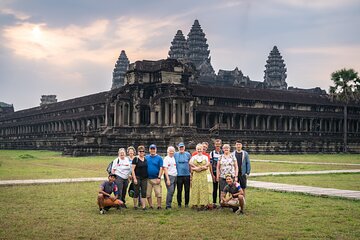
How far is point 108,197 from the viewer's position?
14.4 metres

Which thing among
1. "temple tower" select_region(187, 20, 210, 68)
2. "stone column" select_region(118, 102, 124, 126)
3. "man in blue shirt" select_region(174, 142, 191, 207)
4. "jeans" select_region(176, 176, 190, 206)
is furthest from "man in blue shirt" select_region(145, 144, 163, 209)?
"temple tower" select_region(187, 20, 210, 68)

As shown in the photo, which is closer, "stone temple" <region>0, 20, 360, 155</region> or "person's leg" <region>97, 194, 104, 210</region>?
"person's leg" <region>97, 194, 104, 210</region>

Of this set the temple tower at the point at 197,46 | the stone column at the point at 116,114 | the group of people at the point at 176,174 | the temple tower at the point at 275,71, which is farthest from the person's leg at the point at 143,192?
the temple tower at the point at 275,71

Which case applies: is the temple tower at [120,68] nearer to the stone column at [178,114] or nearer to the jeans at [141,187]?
→ the stone column at [178,114]

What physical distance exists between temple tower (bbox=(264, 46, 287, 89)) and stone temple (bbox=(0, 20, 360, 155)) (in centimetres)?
4191

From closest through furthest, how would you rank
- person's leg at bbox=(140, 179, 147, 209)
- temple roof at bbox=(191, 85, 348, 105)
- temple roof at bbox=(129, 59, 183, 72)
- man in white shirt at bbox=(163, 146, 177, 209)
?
1. person's leg at bbox=(140, 179, 147, 209)
2. man in white shirt at bbox=(163, 146, 177, 209)
3. temple roof at bbox=(129, 59, 183, 72)
4. temple roof at bbox=(191, 85, 348, 105)

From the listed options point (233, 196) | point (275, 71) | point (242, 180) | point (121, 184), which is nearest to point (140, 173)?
point (121, 184)

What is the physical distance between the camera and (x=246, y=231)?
1159 centimetres

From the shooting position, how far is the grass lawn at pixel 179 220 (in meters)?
11.1

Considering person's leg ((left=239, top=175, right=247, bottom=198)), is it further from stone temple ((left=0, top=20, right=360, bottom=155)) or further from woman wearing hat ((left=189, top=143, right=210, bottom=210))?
stone temple ((left=0, top=20, right=360, bottom=155))

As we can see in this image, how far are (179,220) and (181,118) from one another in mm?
48800

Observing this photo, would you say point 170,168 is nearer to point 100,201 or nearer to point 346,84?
point 100,201

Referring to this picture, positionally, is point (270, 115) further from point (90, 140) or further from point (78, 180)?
point (78, 180)

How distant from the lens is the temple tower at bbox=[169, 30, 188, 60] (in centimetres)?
12488
